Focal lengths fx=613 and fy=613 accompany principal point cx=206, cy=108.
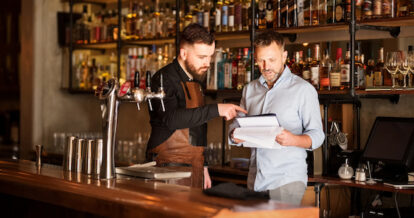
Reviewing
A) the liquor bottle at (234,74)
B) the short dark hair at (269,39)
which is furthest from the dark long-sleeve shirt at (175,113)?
the liquor bottle at (234,74)

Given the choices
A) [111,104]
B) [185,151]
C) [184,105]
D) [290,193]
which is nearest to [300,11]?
[184,105]

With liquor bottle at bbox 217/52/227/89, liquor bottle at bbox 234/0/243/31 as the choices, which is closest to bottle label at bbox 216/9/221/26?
liquor bottle at bbox 234/0/243/31

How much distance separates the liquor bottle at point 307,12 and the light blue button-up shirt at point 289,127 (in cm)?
121

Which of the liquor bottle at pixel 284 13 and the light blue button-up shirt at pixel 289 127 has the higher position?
the liquor bottle at pixel 284 13

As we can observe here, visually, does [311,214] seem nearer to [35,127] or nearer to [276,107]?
[276,107]

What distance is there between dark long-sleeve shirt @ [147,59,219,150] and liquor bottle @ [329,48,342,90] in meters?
0.95

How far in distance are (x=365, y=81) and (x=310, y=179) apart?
2.44ft

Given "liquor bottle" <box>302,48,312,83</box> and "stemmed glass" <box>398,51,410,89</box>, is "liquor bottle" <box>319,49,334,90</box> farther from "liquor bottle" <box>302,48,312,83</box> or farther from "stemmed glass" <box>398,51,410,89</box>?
"stemmed glass" <box>398,51,410,89</box>

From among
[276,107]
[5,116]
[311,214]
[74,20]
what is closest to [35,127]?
[74,20]

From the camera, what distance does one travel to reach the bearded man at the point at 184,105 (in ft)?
11.2

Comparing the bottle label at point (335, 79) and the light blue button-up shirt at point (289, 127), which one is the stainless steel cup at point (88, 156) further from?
the bottle label at point (335, 79)

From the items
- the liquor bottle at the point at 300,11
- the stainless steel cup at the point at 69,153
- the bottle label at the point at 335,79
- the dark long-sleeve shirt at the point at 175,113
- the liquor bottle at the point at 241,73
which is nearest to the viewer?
the stainless steel cup at the point at 69,153

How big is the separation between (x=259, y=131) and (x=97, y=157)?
80cm

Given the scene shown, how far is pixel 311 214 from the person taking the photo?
2.16 meters
